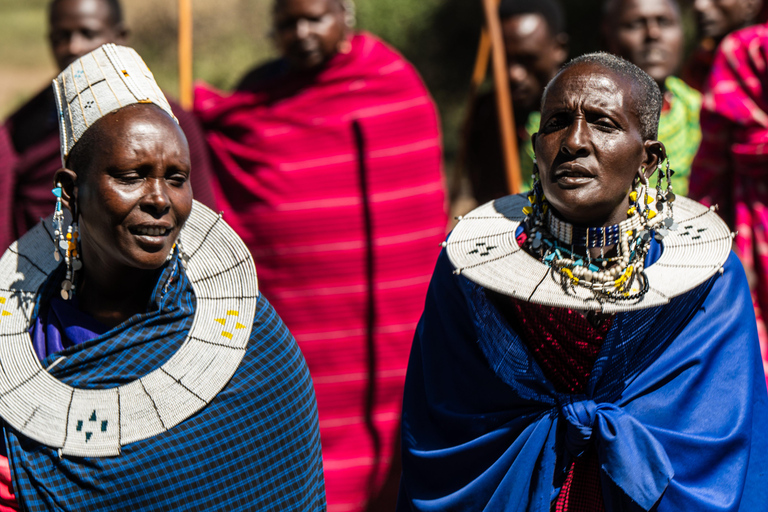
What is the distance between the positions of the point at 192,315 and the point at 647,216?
131cm

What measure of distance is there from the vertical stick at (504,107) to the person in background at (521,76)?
9.6 inches

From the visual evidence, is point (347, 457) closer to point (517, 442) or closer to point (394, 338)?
point (394, 338)

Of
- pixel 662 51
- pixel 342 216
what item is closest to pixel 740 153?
pixel 662 51

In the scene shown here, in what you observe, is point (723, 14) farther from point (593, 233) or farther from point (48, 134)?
point (48, 134)

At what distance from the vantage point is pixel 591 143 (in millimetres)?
2641

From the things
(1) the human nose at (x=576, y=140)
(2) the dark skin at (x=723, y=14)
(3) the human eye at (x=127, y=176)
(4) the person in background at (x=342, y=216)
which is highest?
(3) the human eye at (x=127, y=176)

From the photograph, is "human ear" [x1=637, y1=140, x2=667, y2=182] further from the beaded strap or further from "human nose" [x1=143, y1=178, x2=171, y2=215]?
"human nose" [x1=143, y1=178, x2=171, y2=215]

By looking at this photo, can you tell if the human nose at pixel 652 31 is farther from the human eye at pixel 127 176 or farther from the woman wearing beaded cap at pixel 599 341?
the human eye at pixel 127 176

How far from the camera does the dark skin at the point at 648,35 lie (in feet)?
17.6

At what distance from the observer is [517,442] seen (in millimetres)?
2750

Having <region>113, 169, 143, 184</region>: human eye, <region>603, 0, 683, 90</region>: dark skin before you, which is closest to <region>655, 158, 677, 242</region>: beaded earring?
<region>113, 169, 143, 184</region>: human eye

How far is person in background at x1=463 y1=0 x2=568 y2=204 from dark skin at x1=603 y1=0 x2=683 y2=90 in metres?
0.56

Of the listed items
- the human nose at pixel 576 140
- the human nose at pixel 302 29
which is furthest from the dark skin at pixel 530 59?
the human nose at pixel 576 140

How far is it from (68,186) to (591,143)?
143 cm
